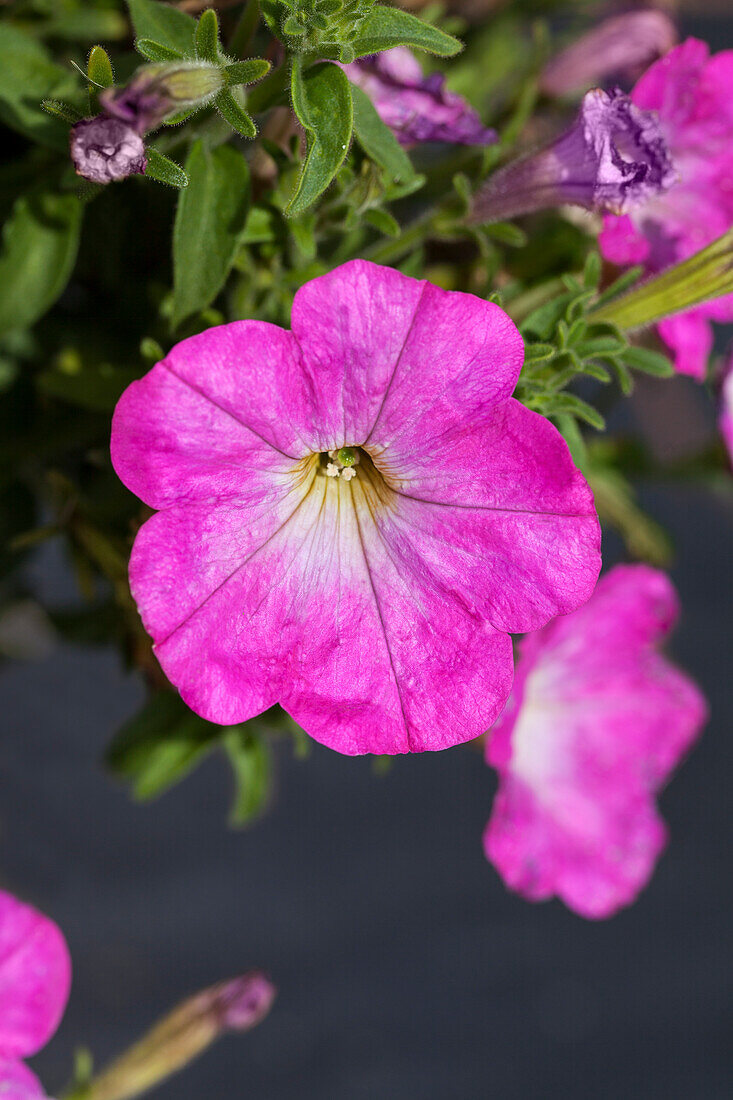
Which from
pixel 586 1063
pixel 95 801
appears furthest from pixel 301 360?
pixel 586 1063

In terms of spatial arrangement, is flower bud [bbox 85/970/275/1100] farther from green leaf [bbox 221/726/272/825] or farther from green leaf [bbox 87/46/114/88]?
green leaf [bbox 87/46/114/88]

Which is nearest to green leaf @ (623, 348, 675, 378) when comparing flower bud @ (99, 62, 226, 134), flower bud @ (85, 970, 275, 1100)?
flower bud @ (99, 62, 226, 134)

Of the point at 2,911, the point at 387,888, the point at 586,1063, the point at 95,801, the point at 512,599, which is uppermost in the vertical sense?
the point at 512,599

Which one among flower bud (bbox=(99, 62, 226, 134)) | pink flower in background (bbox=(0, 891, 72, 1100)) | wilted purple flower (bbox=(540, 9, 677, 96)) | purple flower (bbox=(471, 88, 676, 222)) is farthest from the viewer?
wilted purple flower (bbox=(540, 9, 677, 96))

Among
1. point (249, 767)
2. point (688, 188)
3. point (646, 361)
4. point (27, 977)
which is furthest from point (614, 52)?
point (27, 977)

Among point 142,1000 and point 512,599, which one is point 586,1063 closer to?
point 142,1000

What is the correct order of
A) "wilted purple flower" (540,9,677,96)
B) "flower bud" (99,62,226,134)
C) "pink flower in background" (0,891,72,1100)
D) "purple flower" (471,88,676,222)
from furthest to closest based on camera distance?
"wilted purple flower" (540,9,677,96) < "pink flower in background" (0,891,72,1100) < "purple flower" (471,88,676,222) < "flower bud" (99,62,226,134)

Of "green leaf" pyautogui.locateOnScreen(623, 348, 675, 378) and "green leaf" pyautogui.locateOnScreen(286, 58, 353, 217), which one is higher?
"green leaf" pyautogui.locateOnScreen(286, 58, 353, 217)
